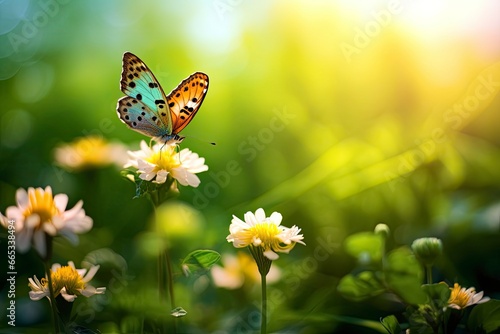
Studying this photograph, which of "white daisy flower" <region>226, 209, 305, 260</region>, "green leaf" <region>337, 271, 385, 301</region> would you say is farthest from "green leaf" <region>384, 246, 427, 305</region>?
"white daisy flower" <region>226, 209, 305, 260</region>

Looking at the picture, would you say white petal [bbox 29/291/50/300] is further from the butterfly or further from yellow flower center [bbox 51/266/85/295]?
the butterfly

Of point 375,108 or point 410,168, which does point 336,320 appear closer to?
point 410,168

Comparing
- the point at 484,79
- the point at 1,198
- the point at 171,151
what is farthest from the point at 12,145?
the point at 484,79

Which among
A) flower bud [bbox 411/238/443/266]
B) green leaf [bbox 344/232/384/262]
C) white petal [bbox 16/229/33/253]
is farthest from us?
green leaf [bbox 344/232/384/262]

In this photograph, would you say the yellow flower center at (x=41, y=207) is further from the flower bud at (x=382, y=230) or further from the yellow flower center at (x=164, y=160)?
the flower bud at (x=382, y=230)

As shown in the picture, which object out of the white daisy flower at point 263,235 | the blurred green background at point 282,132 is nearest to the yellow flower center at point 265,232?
the white daisy flower at point 263,235

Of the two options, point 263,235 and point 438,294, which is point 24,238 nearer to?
point 263,235

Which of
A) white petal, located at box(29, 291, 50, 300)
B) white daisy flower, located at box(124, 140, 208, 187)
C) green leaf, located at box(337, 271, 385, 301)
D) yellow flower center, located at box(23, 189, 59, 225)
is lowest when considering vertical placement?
white petal, located at box(29, 291, 50, 300)
